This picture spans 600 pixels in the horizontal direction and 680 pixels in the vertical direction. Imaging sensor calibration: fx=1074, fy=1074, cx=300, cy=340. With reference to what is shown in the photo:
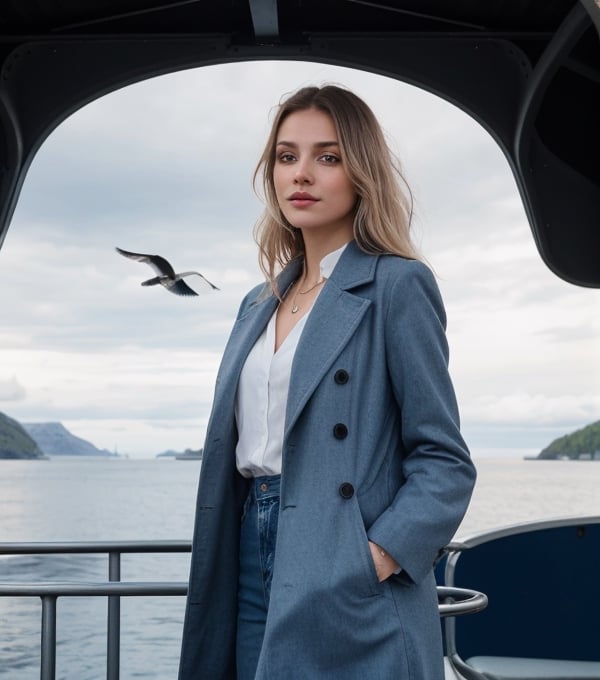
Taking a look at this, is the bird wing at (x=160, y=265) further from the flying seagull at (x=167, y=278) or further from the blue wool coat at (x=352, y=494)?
the blue wool coat at (x=352, y=494)

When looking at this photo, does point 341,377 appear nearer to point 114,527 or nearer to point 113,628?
point 113,628

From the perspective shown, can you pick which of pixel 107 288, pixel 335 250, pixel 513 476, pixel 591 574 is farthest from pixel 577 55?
pixel 513 476

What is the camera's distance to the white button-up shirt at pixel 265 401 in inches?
63.5

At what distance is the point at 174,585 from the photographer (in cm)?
197

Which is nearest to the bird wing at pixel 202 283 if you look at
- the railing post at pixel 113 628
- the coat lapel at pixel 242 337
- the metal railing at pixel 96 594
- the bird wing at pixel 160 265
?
the bird wing at pixel 160 265

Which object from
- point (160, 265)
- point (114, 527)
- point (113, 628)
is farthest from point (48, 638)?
point (114, 527)

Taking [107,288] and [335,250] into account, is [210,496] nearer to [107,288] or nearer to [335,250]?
[335,250]

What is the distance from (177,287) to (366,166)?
615 cm

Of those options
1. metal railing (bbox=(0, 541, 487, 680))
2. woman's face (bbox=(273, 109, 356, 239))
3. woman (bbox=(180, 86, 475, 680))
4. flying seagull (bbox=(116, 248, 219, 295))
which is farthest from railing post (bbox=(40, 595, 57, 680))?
flying seagull (bbox=(116, 248, 219, 295))

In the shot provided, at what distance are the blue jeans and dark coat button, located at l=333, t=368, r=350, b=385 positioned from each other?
0.17m

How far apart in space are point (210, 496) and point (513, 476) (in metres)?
Result: 90.3

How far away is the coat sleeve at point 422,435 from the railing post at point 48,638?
759mm

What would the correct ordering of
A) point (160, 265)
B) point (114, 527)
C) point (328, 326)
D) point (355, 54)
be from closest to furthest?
point (328, 326) → point (355, 54) → point (160, 265) → point (114, 527)

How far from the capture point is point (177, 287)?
25.4ft
